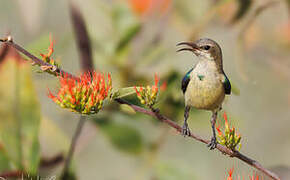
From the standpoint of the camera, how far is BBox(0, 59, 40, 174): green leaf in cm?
44

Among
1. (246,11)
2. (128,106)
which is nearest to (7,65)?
(128,106)

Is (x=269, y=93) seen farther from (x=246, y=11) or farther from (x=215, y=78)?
(x=215, y=78)

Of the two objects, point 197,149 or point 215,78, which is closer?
point 215,78

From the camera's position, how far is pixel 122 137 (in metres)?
0.63

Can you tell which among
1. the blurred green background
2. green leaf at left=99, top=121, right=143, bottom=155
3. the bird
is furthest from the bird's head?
green leaf at left=99, top=121, right=143, bottom=155

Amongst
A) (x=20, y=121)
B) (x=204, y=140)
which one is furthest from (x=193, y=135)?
(x=20, y=121)

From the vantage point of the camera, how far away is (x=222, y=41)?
2.32 feet

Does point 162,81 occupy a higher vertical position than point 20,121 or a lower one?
higher

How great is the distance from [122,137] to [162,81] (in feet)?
0.34

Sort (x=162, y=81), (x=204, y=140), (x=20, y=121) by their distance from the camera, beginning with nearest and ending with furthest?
(x=204, y=140)
(x=20, y=121)
(x=162, y=81)

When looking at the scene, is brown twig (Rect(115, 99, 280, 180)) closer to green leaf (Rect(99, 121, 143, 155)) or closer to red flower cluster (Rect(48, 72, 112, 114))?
red flower cluster (Rect(48, 72, 112, 114))

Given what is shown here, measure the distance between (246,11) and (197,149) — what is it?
0.27 m

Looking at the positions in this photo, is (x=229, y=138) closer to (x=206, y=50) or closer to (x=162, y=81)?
(x=206, y=50)

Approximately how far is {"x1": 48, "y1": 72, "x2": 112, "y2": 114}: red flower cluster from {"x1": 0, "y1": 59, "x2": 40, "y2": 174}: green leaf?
18 centimetres
